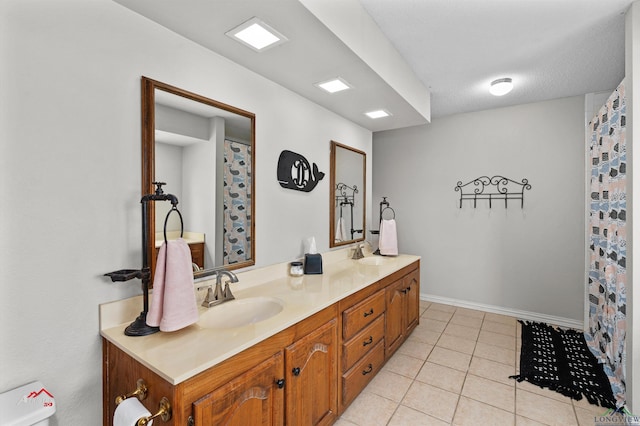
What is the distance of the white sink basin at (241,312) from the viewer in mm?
1511

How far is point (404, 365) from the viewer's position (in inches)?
97.2

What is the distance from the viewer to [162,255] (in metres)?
1.20

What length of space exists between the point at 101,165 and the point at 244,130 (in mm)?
848

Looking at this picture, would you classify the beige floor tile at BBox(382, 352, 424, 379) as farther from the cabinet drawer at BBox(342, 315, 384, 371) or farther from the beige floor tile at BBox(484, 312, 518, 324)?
the beige floor tile at BBox(484, 312, 518, 324)

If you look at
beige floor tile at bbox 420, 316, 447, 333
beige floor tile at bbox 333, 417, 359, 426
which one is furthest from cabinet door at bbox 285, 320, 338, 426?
beige floor tile at bbox 420, 316, 447, 333

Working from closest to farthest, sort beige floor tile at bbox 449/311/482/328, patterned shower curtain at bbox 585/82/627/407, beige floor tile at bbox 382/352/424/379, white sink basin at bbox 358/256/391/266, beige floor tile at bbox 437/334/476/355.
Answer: patterned shower curtain at bbox 585/82/627/407, beige floor tile at bbox 382/352/424/379, beige floor tile at bbox 437/334/476/355, white sink basin at bbox 358/256/391/266, beige floor tile at bbox 449/311/482/328

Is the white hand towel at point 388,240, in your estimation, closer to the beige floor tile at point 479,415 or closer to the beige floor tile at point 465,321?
the beige floor tile at point 465,321

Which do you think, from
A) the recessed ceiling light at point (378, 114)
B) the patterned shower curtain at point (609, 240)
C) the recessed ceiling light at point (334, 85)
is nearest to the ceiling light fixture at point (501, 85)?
the patterned shower curtain at point (609, 240)

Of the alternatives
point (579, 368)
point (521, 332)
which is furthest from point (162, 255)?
point (521, 332)

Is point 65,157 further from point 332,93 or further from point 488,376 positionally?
point 488,376

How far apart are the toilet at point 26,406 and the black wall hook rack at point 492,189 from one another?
3.97m

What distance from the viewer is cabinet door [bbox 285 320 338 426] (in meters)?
1.40

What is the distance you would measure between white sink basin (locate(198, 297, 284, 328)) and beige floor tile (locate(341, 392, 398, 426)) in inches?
34.8

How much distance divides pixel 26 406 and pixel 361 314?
1597 millimetres
